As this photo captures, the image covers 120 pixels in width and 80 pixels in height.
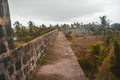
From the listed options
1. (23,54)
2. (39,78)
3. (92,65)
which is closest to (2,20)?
(23,54)

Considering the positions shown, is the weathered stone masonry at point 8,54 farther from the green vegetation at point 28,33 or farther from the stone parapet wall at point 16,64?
the green vegetation at point 28,33

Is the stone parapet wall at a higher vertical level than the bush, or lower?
higher

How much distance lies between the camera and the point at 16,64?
3891mm

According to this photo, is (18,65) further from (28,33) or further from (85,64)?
(28,33)

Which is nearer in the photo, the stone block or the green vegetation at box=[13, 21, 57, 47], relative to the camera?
the stone block

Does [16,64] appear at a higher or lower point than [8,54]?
lower

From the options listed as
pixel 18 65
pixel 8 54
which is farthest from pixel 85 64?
pixel 8 54

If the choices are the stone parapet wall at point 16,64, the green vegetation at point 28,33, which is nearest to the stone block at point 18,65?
the stone parapet wall at point 16,64

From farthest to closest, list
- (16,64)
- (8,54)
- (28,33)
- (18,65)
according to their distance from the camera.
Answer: (28,33)
(18,65)
(16,64)
(8,54)

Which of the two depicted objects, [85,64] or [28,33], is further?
[28,33]

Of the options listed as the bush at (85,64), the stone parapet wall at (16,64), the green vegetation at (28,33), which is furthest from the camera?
the green vegetation at (28,33)

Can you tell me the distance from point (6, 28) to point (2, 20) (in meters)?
0.21

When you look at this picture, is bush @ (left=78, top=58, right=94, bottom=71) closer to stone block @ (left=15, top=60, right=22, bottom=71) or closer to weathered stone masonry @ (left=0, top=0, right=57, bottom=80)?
weathered stone masonry @ (left=0, top=0, right=57, bottom=80)

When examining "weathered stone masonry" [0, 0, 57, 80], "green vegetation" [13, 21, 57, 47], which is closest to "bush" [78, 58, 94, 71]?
"weathered stone masonry" [0, 0, 57, 80]
